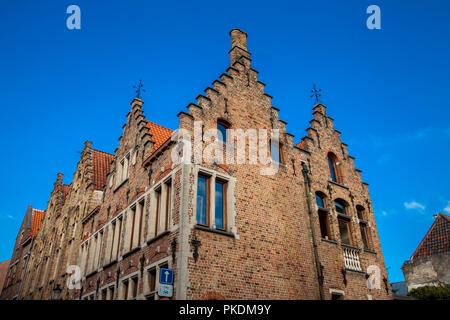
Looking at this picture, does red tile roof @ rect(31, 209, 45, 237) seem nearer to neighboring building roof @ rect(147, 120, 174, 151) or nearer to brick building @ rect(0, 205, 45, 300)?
brick building @ rect(0, 205, 45, 300)

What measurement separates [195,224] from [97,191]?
12.7m

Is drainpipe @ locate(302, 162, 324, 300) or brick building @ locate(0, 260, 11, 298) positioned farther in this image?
brick building @ locate(0, 260, 11, 298)

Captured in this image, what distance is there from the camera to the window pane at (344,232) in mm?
15922

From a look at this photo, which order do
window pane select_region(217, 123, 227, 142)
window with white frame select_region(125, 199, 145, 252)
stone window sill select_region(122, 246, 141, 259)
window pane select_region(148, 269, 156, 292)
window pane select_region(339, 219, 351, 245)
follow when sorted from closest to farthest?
window pane select_region(148, 269, 156, 292), stone window sill select_region(122, 246, 141, 259), window pane select_region(217, 123, 227, 142), window with white frame select_region(125, 199, 145, 252), window pane select_region(339, 219, 351, 245)

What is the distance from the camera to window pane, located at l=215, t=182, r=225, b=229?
39.6 ft

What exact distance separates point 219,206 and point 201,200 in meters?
0.75

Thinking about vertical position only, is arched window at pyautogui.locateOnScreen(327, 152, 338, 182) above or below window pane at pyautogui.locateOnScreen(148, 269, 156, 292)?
above

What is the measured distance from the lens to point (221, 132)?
544 inches

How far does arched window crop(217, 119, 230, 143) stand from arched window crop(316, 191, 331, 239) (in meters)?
5.24

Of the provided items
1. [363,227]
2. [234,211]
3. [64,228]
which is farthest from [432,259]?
[64,228]

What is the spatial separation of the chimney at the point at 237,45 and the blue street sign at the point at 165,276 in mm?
10315

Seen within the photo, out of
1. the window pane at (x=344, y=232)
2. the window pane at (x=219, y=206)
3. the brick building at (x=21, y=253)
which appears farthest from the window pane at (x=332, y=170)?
the brick building at (x=21, y=253)

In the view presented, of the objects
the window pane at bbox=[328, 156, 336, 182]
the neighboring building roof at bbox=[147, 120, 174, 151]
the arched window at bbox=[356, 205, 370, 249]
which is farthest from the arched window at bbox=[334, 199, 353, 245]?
the neighboring building roof at bbox=[147, 120, 174, 151]
